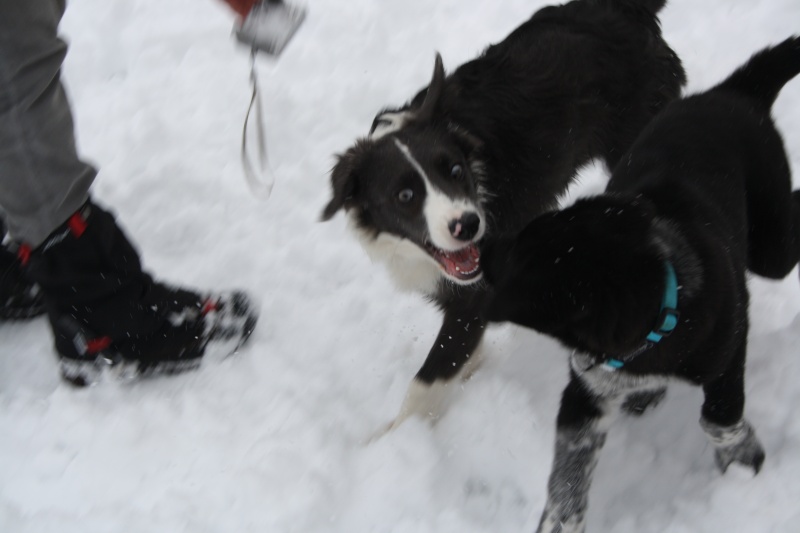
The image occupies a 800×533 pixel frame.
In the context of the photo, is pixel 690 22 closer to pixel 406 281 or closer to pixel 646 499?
pixel 406 281

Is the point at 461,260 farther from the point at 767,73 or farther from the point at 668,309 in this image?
the point at 767,73

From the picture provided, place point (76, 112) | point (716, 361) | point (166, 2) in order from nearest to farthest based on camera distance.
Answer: point (716, 361) → point (76, 112) → point (166, 2)

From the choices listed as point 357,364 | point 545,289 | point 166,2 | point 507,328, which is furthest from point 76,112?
point 545,289

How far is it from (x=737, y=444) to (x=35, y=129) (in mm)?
2520

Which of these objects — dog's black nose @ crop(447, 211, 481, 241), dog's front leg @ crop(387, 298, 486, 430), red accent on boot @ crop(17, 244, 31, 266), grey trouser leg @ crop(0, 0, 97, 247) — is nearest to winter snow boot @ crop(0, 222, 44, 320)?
red accent on boot @ crop(17, 244, 31, 266)

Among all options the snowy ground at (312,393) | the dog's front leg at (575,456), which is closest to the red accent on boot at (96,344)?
the snowy ground at (312,393)

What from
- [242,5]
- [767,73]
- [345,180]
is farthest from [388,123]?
[767,73]

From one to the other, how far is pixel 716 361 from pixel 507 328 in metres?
1.25

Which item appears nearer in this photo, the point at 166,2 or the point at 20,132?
the point at 20,132

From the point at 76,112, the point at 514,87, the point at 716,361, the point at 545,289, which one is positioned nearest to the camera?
the point at 545,289

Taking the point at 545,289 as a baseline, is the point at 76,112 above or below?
below

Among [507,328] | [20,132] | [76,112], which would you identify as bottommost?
[76,112]

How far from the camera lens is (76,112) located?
438 cm

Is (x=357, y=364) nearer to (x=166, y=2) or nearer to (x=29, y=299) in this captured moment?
(x=29, y=299)
